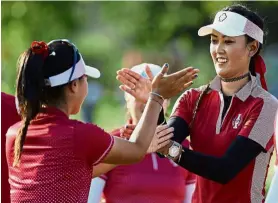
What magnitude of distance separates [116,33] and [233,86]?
561 inches

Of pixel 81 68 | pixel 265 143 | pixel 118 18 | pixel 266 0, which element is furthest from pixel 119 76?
pixel 118 18

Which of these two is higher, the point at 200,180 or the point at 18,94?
the point at 18,94

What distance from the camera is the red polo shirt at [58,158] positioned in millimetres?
4906

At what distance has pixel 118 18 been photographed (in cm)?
1939

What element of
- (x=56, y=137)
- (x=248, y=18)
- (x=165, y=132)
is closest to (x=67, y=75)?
(x=56, y=137)

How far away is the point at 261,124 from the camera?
5.52 meters

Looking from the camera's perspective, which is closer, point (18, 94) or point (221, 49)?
point (18, 94)

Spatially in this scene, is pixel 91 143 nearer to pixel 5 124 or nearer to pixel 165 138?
pixel 165 138

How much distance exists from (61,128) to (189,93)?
1074 mm

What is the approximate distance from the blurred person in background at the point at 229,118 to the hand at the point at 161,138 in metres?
0.05

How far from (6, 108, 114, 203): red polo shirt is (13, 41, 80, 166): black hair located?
52mm

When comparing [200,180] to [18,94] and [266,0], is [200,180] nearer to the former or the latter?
[18,94]

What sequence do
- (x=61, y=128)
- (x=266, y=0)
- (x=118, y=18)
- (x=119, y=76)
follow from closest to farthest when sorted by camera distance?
(x=61, y=128)
(x=119, y=76)
(x=266, y=0)
(x=118, y=18)

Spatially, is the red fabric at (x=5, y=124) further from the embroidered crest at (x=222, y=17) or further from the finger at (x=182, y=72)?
the embroidered crest at (x=222, y=17)
